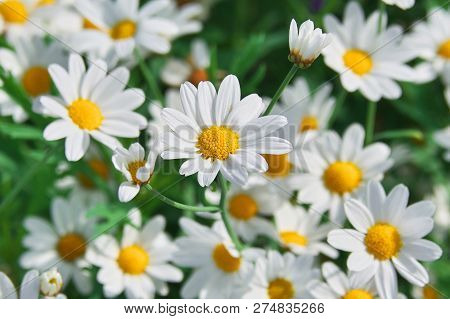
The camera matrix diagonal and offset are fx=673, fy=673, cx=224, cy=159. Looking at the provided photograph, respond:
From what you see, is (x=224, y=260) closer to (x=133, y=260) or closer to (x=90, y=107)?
(x=133, y=260)

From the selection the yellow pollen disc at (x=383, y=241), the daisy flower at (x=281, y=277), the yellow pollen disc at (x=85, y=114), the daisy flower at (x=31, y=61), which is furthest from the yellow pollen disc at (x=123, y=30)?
the yellow pollen disc at (x=383, y=241)

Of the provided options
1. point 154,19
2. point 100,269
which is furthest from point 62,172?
point 154,19

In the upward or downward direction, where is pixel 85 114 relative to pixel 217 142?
downward

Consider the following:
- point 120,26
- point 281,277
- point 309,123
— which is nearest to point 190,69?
point 120,26

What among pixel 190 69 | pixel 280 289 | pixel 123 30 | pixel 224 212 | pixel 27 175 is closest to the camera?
pixel 224 212

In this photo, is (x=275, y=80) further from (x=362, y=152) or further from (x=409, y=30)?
(x=362, y=152)

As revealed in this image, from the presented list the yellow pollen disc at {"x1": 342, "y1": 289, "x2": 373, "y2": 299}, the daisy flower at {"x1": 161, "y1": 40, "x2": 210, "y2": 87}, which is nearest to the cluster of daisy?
the yellow pollen disc at {"x1": 342, "y1": 289, "x2": 373, "y2": 299}

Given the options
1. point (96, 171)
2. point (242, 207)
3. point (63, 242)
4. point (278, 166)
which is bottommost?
point (63, 242)
